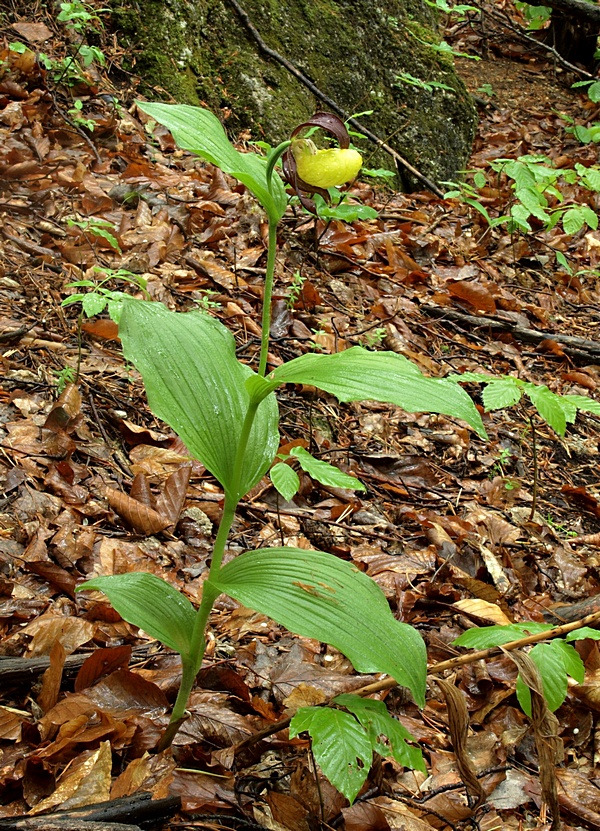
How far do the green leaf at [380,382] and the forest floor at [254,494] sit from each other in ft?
2.46

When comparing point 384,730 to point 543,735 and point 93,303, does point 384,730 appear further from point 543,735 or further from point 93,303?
point 93,303

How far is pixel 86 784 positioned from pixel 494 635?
0.83 m

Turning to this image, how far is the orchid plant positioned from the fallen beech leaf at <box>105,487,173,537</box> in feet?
1.85

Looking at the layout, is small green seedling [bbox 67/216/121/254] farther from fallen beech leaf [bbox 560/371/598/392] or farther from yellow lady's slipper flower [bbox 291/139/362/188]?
fallen beech leaf [bbox 560/371/598/392]

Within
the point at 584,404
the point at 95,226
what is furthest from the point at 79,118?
the point at 584,404

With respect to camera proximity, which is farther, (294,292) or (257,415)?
(294,292)

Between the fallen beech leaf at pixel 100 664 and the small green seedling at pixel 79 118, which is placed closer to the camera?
the fallen beech leaf at pixel 100 664

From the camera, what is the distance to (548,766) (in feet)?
3.78

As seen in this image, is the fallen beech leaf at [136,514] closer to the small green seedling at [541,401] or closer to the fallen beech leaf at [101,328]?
the fallen beech leaf at [101,328]

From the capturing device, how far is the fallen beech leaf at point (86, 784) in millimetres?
1121

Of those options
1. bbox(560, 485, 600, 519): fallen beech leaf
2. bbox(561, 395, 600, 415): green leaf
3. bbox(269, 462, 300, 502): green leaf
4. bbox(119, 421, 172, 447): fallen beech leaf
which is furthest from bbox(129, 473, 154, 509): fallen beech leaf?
bbox(560, 485, 600, 519): fallen beech leaf

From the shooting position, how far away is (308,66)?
443cm

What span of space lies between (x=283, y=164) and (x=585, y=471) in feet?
7.47

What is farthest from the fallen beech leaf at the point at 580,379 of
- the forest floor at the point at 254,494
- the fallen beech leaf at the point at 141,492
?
the fallen beech leaf at the point at 141,492
